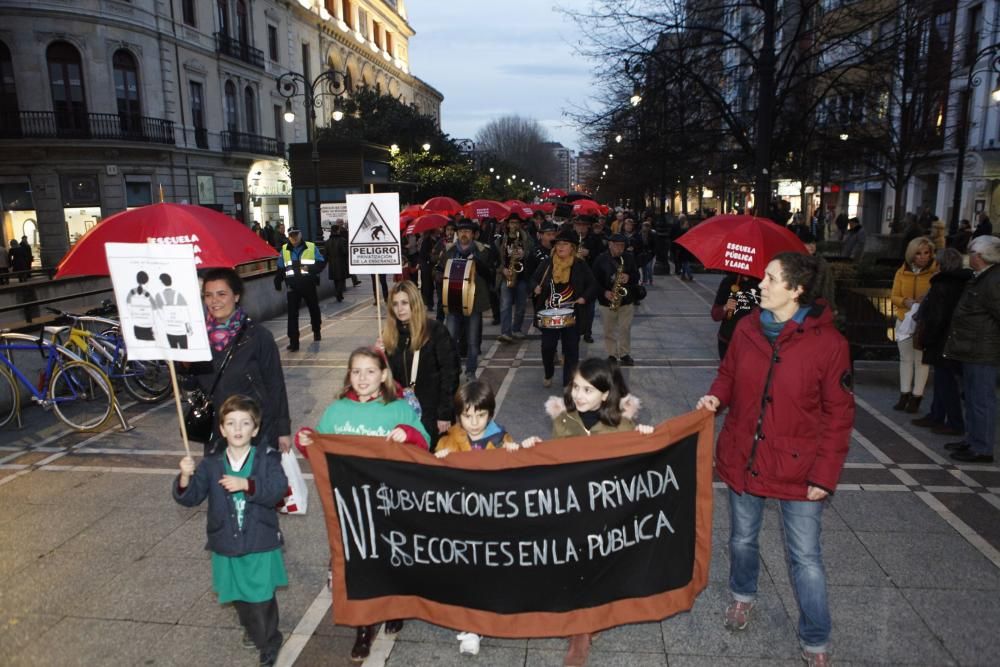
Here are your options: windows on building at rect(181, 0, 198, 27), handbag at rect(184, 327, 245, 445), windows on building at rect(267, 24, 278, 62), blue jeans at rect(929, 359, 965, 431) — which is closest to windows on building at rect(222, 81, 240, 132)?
windows on building at rect(181, 0, 198, 27)

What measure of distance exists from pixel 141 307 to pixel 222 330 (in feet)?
2.54

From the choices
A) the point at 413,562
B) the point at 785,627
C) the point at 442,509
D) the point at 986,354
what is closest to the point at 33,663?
the point at 413,562

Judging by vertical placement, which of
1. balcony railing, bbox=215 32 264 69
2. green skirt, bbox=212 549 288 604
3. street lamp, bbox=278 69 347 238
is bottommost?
green skirt, bbox=212 549 288 604

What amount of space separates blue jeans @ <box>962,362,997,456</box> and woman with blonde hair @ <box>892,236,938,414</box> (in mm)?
1360

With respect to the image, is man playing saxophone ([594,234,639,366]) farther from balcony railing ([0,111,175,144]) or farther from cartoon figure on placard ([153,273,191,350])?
balcony railing ([0,111,175,144])

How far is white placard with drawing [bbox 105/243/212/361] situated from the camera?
3.77 metres

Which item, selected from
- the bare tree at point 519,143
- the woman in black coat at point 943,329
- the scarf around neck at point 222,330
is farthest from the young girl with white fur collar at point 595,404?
the bare tree at point 519,143

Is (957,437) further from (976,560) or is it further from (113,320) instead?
(113,320)

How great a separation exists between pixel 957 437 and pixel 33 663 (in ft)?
25.9

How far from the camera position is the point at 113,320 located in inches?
374

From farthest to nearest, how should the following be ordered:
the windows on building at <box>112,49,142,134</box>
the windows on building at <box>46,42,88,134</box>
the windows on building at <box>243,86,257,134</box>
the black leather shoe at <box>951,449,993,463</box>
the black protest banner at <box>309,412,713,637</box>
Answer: the windows on building at <box>243,86,257,134</box>
the windows on building at <box>112,49,142,134</box>
the windows on building at <box>46,42,88,134</box>
the black leather shoe at <box>951,449,993,463</box>
the black protest banner at <box>309,412,713,637</box>

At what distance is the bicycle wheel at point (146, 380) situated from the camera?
8.70 metres

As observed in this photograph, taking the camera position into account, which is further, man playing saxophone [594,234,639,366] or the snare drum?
man playing saxophone [594,234,639,366]

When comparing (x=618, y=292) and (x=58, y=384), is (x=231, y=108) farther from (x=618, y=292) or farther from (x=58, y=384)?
(x=618, y=292)
